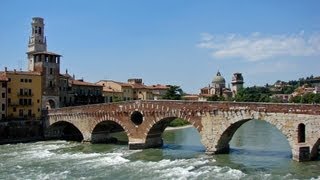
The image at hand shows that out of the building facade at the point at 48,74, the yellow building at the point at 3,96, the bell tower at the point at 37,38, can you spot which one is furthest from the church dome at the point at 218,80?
the yellow building at the point at 3,96

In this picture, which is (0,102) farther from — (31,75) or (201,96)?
(201,96)

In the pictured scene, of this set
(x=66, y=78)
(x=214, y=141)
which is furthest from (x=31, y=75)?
(x=214, y=141)

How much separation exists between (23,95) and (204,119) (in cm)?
2742

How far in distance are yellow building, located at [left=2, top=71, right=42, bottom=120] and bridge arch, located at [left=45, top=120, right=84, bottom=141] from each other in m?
2.62

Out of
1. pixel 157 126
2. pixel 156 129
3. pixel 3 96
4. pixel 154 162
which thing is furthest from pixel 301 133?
pixel 3 96

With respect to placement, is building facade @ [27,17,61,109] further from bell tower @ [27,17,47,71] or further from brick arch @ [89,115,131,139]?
bell tower @ [27,17,47,71]

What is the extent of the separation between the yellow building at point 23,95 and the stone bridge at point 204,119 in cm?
490

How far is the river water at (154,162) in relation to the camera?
30.9 meters

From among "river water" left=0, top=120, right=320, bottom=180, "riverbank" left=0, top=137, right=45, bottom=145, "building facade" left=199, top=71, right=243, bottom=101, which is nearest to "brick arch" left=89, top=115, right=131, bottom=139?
"river water" left=0, top=120, right=320, bottom=180

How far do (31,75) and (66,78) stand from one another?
9.16 meters

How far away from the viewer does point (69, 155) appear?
4147 cm

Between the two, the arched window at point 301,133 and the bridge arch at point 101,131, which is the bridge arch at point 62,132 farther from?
the arched window at point 301,133

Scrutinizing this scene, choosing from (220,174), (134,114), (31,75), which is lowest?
(220,174)

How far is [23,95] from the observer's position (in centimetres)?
5766
